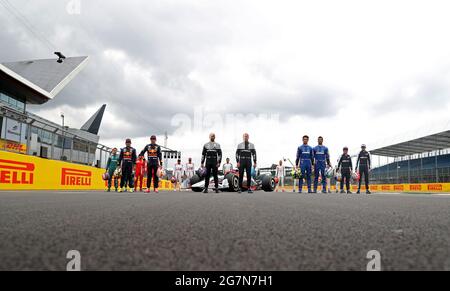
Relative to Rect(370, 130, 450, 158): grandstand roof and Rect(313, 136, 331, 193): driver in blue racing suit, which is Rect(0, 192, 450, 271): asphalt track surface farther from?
Rect(370, 130, 450, 158): grandstand roof

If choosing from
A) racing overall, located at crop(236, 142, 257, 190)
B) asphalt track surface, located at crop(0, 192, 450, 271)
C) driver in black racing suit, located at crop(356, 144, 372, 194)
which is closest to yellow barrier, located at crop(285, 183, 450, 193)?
driver in black racing suit, located at crop(356, 144, 372, 194)

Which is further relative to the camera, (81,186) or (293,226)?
(81,186)

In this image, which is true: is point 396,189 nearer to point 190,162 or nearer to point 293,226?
point 190,162

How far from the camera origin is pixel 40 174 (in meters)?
12.8

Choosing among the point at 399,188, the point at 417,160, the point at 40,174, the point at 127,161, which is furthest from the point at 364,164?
the point at 417,160

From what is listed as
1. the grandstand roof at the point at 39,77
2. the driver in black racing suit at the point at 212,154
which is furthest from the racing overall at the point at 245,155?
the grandstand roof at the point at 39,77

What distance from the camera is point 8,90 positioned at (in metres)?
29.9

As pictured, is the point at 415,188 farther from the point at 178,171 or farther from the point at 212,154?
the point at 212,154

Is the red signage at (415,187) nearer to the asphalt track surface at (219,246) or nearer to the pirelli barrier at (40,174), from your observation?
the pirelli barrier at (40,174)

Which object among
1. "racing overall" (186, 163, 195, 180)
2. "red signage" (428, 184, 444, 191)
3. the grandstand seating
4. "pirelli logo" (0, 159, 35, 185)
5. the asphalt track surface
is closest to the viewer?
the asphalt track surface

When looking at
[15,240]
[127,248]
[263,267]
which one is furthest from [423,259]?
[15,240]

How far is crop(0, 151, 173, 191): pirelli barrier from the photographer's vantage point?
36.1ft

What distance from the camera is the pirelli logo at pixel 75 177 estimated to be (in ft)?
47.1

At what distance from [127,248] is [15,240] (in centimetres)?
58
